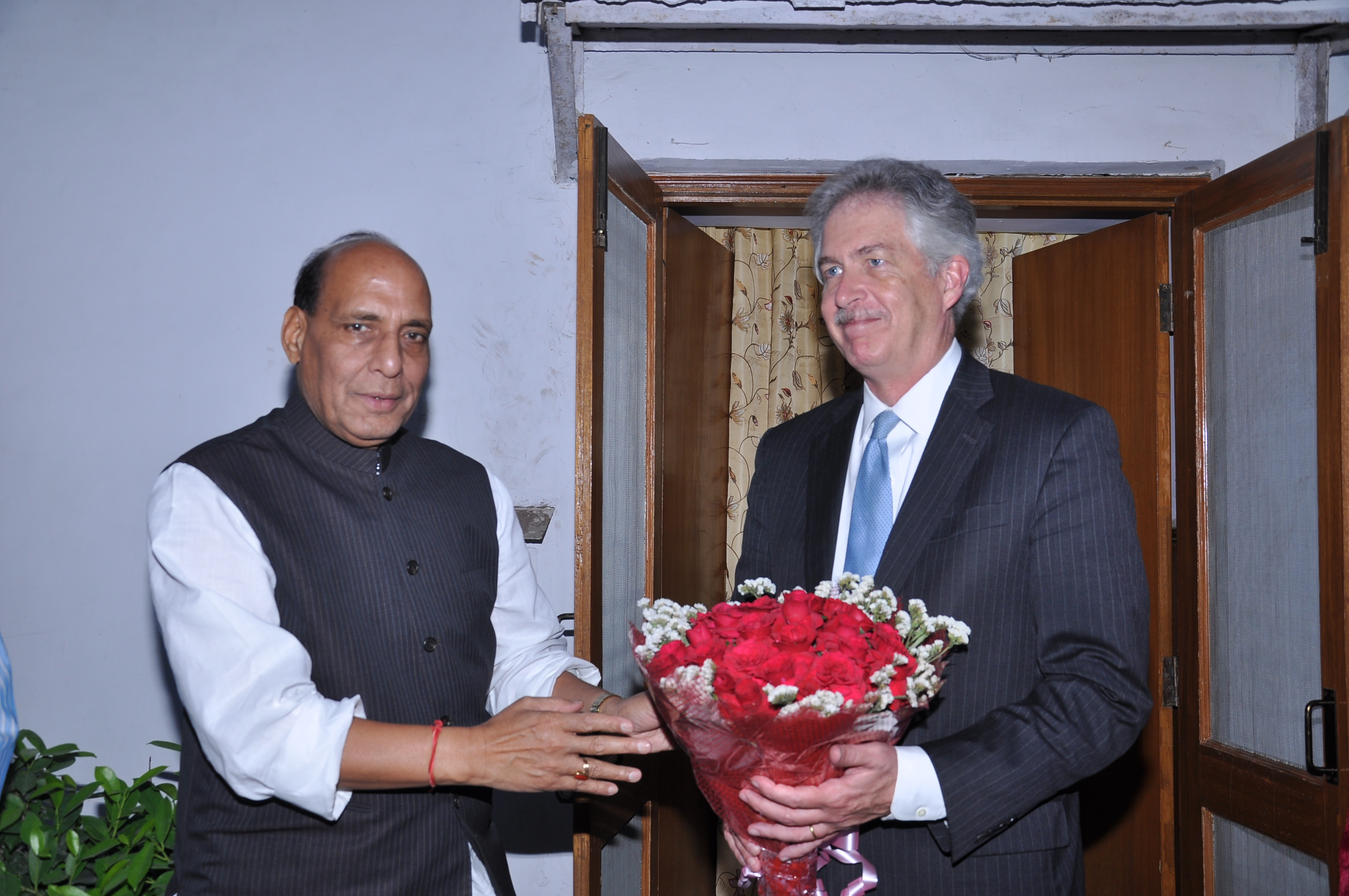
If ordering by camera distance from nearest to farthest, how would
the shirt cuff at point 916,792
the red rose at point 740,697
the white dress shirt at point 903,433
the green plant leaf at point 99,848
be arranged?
the red rose at point 740,697, the shirt cuff at point 916,792, the white dress shirt at point 903,433, the green plant leaf at point 99,848

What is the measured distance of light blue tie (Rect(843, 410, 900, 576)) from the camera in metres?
1.72

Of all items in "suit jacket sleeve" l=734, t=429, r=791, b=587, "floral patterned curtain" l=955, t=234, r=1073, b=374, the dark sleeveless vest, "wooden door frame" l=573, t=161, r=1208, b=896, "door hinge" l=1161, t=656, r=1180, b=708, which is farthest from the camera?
"floral patterned curtain" l=955, t=234, r=1073, b=374

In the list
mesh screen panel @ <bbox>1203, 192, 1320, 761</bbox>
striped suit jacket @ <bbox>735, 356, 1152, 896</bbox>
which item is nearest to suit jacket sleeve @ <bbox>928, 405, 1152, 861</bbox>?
striped suit jacket @ <bbox>735, 356, 1152, 896</bbox>

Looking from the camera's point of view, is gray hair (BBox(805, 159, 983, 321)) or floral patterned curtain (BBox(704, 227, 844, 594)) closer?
gray hair (BBox(805, 159, 983, 321))

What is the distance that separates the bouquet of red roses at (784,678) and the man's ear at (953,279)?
73 cm

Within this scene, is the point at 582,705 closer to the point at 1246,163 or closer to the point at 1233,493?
the point at 1233,493

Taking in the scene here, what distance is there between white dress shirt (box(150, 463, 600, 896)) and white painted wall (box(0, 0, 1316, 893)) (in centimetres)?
151

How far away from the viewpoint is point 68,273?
9.86ft

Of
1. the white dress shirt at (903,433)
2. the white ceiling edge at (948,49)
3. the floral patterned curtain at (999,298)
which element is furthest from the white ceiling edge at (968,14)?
the floral patterned curtain at (999,298)

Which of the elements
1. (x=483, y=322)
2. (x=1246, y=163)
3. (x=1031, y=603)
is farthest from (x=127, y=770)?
(x=1246, y=163)

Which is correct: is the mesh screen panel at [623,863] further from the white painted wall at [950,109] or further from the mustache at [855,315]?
the mustache at [855,315]

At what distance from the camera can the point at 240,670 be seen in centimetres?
141

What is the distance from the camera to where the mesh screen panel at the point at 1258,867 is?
2527 millimetres

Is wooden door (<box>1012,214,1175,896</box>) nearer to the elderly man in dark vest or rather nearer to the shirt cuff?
the shirt cuff
